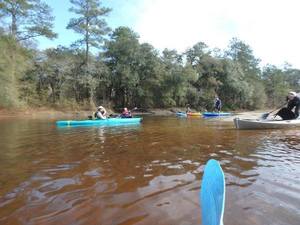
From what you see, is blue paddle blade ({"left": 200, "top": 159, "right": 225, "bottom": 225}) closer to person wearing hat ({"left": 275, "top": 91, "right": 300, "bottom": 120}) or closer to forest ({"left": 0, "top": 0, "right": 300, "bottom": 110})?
person wearing hat ({"left": 275, "top": 91, "right": 300, "bottom": 120})

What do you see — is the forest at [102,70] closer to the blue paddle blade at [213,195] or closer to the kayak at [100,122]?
the kayak at [100,122]

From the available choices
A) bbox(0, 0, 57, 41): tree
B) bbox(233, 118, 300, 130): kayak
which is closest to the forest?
bbox(0, 0, 57, 41): tree

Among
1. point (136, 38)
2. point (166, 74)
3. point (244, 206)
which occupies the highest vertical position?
point (136, 38)

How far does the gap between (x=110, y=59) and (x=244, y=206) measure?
104 feet

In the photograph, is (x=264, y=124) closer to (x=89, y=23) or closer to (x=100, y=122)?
(x=100, y=122)

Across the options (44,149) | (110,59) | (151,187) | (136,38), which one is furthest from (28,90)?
(151,187)

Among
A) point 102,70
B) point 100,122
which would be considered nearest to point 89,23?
point 102,70

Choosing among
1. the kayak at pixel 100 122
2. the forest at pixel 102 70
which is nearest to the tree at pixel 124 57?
the forest at pixel 102 70

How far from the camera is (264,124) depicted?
11133 millimetres

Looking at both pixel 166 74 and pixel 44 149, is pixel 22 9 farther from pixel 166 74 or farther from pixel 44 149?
pixel 44 149

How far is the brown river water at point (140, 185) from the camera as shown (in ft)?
9.72

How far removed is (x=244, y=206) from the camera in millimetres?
3189

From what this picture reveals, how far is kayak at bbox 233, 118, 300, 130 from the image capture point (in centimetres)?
1112

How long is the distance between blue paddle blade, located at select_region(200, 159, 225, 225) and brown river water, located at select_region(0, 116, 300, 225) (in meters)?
0.96
